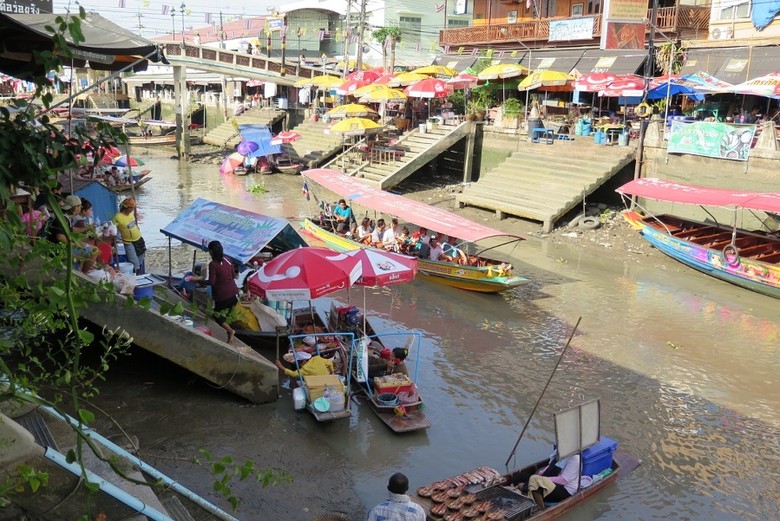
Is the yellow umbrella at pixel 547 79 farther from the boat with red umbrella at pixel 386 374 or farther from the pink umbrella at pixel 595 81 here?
the boat with red umbrella at pixel 386 374

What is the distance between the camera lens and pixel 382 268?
1095 cm

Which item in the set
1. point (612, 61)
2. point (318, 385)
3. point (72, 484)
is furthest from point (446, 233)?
point (612, 61)

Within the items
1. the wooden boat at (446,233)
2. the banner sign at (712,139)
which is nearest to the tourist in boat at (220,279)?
the wooden boat at (446,233)

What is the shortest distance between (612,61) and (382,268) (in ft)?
70.8

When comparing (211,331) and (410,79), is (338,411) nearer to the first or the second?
(211,331)

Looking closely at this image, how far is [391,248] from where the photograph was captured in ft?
56.1

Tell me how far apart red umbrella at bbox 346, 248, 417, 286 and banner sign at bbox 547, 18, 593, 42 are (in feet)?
76.2

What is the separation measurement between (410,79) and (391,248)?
15286 millimetres

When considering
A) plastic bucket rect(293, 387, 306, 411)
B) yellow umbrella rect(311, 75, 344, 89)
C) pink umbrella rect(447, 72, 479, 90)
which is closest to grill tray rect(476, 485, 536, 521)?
plastic bucket rect(293, 387, 306, 411)

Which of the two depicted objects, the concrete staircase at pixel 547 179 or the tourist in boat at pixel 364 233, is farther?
the concrete staircase at pixel 547 179

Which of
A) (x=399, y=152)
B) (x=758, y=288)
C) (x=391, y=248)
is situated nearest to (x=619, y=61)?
(x=399, y=152)

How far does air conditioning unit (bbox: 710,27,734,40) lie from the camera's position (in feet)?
84.3

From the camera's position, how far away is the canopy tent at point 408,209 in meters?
14.9

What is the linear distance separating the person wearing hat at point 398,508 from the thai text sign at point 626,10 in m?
25.5
